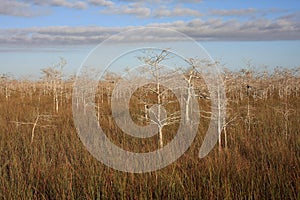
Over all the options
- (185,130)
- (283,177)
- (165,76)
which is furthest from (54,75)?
(283,177)

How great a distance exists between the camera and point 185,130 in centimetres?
879

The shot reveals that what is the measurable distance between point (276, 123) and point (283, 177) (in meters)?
6.43

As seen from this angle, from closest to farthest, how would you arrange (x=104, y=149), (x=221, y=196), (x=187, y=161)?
(x=221, y=196), (x=187, y=161), (x=104, y=149)

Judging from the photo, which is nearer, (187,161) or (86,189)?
(86,189)

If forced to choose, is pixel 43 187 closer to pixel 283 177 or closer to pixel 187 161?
pixel 187 161

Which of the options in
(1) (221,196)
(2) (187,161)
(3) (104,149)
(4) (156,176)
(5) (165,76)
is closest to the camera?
(1) (221,196)

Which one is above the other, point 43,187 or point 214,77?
point 214,77

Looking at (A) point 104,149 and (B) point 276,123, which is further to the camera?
(B) point 276,123

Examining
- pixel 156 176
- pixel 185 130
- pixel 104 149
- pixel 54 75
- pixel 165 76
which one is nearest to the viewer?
pixel 156 176

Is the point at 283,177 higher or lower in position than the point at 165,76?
lower

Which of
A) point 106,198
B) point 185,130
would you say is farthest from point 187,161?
point 185,130

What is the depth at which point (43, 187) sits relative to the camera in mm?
4598

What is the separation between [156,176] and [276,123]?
7.45 meters

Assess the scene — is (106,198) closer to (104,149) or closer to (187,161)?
(187,161)
